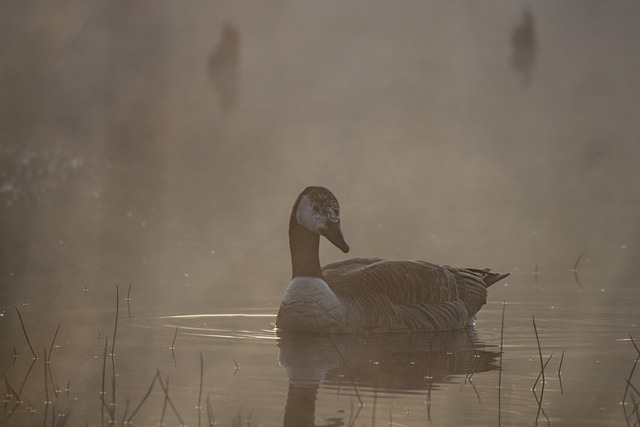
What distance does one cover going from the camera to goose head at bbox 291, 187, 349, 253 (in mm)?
15672

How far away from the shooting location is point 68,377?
480 inches

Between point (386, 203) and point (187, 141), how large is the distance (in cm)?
4383

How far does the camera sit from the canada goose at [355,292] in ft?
49.6

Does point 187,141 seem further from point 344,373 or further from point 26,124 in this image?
point 344,373

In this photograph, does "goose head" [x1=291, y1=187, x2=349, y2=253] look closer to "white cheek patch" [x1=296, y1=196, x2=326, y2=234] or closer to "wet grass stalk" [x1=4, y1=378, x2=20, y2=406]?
"white cheek patch" [x1=296, y1=196, x2=326, y2=234]

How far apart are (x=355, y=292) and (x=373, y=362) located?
Answer: 7.19ft

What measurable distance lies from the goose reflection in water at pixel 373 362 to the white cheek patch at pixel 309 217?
1.29 meters

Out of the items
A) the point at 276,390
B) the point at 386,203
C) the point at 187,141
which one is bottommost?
the point at 276,390

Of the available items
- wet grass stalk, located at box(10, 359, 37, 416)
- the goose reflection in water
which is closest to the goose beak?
the goose reflection in water

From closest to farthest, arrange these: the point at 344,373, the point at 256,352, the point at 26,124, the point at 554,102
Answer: the point at 344,373
the point at 256,352
the point at 26,124
the point at 554,102

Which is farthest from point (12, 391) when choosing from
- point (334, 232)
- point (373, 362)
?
point (334, 232)

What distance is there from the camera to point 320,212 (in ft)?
51.7

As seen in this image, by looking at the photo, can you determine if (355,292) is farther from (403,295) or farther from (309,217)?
(309,217)

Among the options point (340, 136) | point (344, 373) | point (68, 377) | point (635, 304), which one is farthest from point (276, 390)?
point (340, 136)
